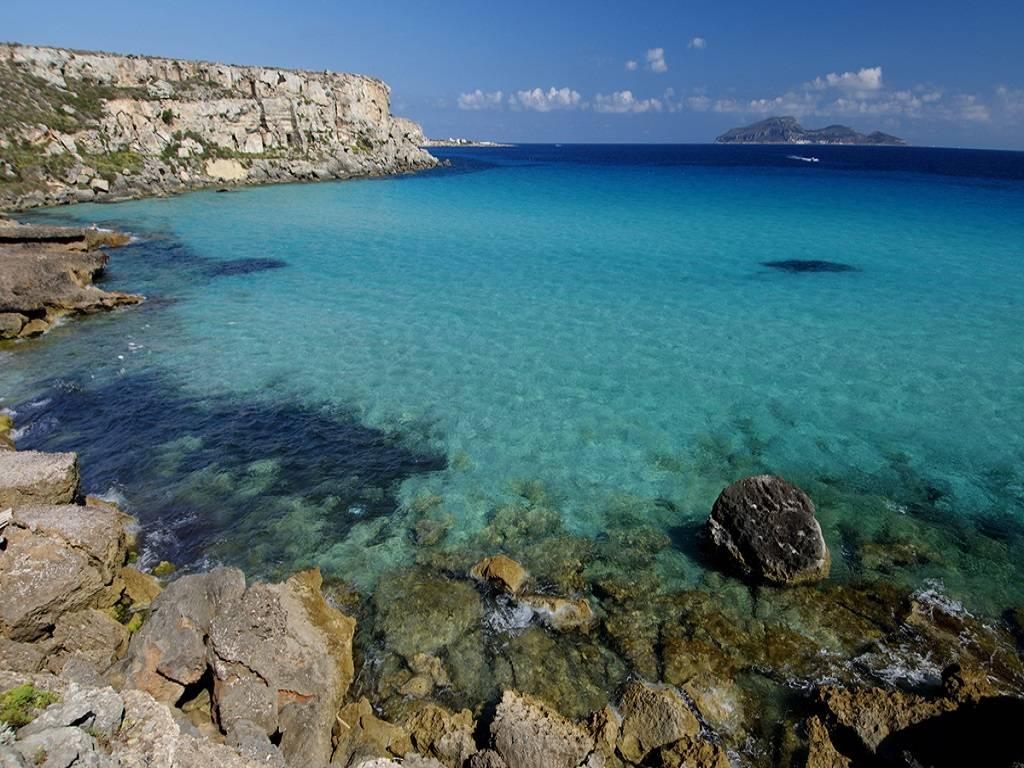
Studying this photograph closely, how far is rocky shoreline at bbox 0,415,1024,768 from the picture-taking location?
22.9 ft

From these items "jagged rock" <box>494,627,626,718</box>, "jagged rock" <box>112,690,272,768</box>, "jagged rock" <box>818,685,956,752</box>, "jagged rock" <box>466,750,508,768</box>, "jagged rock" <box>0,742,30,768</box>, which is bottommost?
"jagged rock" <box>494,627,626,718</box>

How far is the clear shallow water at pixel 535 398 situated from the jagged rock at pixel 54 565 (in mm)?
1749

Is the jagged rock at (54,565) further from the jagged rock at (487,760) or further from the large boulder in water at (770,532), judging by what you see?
the large boulder in water at (770,532)

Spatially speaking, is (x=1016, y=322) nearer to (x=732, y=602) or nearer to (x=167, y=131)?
(x=732, y=602)

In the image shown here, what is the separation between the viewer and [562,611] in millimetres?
9500

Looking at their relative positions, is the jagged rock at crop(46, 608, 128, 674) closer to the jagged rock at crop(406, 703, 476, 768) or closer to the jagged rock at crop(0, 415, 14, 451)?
the jagged rock at crop(406, 703, 476, 768)

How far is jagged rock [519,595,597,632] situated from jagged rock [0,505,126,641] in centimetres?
669

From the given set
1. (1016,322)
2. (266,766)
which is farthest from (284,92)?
(266,766)

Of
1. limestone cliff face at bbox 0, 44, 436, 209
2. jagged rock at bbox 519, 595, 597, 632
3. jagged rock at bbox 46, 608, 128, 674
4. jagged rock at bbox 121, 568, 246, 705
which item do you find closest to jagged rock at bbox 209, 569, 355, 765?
jagged rock at bbox 121, 568, 246, 705

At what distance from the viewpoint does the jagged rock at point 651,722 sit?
7363 millimetres

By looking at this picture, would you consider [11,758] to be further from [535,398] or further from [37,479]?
[535,398]

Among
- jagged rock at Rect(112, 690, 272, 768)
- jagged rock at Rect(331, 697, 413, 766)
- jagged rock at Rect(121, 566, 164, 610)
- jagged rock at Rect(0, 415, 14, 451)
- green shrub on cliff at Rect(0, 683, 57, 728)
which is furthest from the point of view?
jagged rock at Rect(0, 415, 14, 451)

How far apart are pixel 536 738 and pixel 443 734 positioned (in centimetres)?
124

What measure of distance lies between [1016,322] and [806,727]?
77.9 ft
